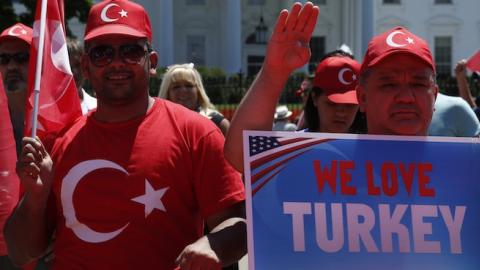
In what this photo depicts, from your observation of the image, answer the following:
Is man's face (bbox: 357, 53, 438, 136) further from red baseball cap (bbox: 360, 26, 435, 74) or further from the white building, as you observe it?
the white building

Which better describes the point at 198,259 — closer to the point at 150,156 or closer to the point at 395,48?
the point at 150,156

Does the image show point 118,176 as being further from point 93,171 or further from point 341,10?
point 341,10

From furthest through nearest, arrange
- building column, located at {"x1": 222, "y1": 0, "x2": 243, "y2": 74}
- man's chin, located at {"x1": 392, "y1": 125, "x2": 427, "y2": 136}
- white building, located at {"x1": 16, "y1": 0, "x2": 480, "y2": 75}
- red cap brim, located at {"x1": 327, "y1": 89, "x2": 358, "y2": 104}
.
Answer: white building, located at {"x1": 16, "y1": 0, "x2": 480, "y2": 75} → building column, located at {"x1": 222, "y1": 0, "x2": 243, "y2": 74} → red cap brim, located at {"x1": 327, "y1": 89, "x2": 358, "y2": 104} → man's chin, located at {"x1": 392, "y1": 125, "x2": 427, "y2": 136}

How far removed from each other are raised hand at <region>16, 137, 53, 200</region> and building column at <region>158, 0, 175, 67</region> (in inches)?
1707

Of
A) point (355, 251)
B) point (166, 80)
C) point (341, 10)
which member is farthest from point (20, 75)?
point (341, 10)

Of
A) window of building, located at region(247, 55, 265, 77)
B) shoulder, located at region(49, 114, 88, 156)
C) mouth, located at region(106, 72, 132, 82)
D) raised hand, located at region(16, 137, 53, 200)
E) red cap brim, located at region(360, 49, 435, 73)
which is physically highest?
red cap brim, located at region(360, 49, 435, 73)

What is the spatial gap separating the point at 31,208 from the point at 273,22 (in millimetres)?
47022

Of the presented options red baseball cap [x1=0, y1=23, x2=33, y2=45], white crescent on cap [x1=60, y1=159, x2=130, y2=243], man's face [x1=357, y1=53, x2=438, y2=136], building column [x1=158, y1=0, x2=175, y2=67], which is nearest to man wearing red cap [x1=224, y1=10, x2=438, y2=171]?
man's face [x1=357, y1=53, x2=438, y2=136]

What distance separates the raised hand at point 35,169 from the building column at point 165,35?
43365mm

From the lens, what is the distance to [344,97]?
14.1 feet

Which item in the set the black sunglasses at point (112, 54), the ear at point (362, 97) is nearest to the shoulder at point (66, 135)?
the black sunglasses at point (112, 54)

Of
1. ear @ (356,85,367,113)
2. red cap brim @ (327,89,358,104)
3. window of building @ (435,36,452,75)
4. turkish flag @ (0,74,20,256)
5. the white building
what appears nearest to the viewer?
ear @ (356,85,367,113)

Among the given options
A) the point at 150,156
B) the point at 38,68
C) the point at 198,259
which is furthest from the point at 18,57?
the point at 198,259

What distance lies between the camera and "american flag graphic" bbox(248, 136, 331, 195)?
2.68 metres
